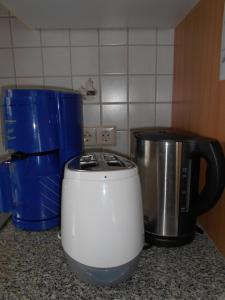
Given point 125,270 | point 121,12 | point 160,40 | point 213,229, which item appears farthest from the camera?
point 160,40

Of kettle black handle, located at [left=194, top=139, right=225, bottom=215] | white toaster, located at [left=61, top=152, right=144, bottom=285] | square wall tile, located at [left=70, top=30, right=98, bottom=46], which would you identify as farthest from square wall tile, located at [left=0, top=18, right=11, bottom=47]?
kettle black handle, located at [left=194, top=139, right=225, bottom=215]

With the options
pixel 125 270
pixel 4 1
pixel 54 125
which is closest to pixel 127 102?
pixel 54 125

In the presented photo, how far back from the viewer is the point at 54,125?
2.01 ft

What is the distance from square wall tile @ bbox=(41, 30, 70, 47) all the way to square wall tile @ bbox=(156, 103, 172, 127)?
46 cm

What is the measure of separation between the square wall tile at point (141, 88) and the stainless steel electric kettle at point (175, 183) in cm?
38

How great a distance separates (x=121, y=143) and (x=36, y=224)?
0.47 metres

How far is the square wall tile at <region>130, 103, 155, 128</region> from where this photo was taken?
0.92 meters

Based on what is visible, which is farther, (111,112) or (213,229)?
(111,112)

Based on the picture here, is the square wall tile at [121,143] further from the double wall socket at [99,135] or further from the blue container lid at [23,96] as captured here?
the blue container lid at [23,96]

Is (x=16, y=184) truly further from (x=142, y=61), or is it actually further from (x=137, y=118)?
(x=142, y=61)

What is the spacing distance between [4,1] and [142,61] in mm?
513

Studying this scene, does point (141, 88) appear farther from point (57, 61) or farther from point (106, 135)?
point (57, 61)

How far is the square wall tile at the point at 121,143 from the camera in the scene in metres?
0.94

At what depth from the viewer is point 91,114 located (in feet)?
3.04
